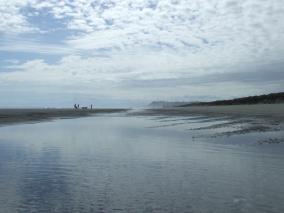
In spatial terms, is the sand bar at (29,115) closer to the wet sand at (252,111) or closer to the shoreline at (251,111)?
the shoreline at (251,111)

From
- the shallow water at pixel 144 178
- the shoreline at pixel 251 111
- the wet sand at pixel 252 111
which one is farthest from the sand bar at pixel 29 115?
the shallow water at pixel 144 178

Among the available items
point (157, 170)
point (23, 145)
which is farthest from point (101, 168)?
point (23, 145)

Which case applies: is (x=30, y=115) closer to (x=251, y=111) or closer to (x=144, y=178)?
(x=251, y=111)

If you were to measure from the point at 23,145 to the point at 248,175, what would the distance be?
42.9 ft

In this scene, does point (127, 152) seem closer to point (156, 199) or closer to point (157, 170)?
point (157, 170)

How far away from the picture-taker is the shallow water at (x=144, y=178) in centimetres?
951

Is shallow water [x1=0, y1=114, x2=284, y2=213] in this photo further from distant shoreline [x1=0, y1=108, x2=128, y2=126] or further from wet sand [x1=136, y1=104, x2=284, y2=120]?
distant shoreline [x1=0, y1=108, x2=128, y2=126]

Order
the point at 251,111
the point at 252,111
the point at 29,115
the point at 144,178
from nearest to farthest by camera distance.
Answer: the point at 144,178 < the point at 252,111 < the point at 251,111 < the point at 29,115

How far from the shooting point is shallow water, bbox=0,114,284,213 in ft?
31.2

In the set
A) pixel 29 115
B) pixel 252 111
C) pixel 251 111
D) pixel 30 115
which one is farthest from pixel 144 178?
pixel 30 115

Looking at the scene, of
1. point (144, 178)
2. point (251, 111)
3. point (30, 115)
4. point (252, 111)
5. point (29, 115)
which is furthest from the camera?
point (30, 115)

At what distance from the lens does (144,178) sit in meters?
12.4

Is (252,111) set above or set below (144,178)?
above

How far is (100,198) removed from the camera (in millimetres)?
10070
